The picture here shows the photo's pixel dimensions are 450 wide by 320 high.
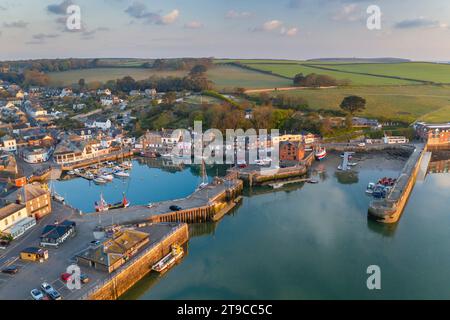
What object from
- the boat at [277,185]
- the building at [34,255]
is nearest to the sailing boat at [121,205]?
the building at [34,255]

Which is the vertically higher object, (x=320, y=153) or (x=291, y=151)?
(x=291, y=151)

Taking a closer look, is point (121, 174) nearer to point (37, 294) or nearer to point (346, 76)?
point (37, 294)

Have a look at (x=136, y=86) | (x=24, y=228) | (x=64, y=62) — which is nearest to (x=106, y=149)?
(x=24, y=228)

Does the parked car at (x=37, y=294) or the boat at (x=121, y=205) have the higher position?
the parked car at (x=37, y=294)

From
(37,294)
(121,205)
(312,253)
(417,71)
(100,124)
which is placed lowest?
(312,253)

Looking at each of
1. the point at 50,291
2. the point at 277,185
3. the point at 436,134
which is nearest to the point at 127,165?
the point at 277,185

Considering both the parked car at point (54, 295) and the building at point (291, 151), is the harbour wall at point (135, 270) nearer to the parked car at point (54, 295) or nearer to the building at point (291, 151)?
the parked car at point (54, 295)

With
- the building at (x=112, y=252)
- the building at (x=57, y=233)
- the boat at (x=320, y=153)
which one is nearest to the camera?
the building at (x=112, y=252)
